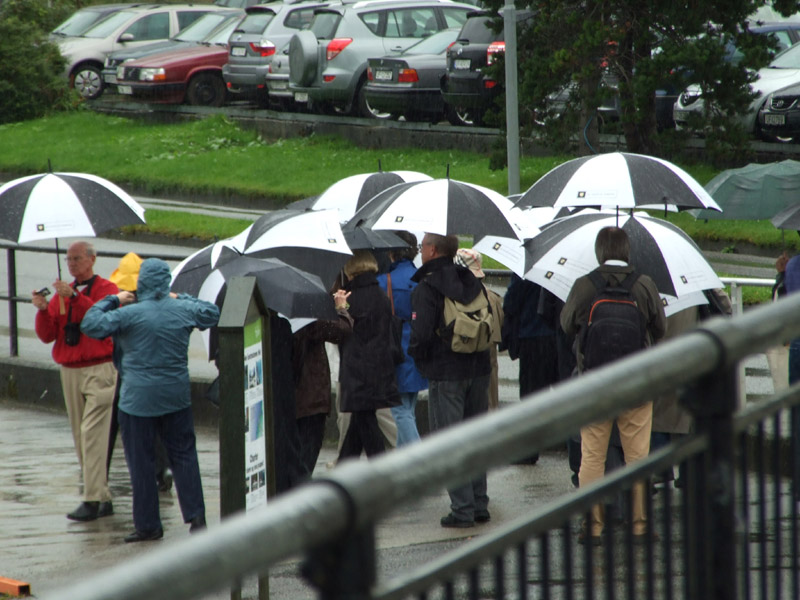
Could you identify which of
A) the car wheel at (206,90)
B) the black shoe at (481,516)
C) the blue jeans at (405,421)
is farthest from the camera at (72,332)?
the car wheel at (206,90)

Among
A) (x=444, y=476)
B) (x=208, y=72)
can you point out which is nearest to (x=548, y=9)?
(x=208, y=72)

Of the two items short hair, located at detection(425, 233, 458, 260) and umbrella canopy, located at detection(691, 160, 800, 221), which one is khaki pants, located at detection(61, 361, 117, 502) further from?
umbrella canopy, located at detection(691, 160, 800, 221)

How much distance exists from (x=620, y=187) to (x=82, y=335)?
3632mm

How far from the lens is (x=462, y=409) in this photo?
7543 millimetres

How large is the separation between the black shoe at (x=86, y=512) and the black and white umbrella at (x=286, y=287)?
190 cm

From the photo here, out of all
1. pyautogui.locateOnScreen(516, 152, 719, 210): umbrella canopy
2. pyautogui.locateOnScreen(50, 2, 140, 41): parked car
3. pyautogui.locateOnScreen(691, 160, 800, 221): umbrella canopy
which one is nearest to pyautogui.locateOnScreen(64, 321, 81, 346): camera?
pyautogui.locateOnScreen(516, 152, 719, 210): umbrella canopy

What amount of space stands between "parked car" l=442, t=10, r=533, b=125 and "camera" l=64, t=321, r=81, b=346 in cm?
1126

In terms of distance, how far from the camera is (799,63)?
741 inches

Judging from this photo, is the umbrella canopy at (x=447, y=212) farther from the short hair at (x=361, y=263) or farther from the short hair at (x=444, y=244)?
the short hair at (x=361, y=263)

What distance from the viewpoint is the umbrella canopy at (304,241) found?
767cm

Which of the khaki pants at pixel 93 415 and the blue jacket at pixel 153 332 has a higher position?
the blue jacket at pixel 153 332

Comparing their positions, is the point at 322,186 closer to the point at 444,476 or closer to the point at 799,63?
the point at 799,63

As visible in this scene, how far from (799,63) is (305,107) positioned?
9.15 m

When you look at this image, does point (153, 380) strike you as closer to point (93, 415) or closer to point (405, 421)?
point (93, 415)
